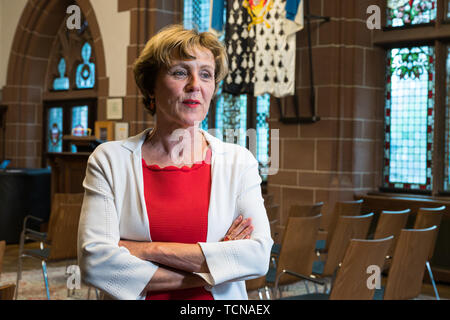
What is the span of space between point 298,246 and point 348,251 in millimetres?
811

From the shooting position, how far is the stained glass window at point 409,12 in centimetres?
A: 638

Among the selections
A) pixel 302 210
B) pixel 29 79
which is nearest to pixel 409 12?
pixel 302 210

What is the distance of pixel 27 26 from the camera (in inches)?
413

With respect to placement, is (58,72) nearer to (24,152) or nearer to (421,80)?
(24,152)

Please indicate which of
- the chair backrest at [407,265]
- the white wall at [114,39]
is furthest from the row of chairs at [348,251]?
the white wall at [114,39]

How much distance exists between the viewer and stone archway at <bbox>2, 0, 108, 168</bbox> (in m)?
10.4

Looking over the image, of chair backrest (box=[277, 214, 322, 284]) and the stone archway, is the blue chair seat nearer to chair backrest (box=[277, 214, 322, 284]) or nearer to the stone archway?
chair backrest (box=[277, 214, 322, 284])

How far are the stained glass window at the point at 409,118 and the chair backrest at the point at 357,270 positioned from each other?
150 inches

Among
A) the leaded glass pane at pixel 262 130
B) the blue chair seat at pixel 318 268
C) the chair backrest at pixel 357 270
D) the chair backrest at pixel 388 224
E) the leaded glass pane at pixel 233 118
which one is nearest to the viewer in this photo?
the chair backrest at pixel 357 270

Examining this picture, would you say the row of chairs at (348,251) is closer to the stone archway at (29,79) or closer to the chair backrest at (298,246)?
the chair backrest at (298,246)

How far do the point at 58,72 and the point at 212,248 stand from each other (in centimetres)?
995

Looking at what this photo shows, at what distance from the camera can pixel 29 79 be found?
35.4ft

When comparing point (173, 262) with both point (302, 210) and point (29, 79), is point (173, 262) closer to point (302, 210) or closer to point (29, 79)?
point (302, 210)
